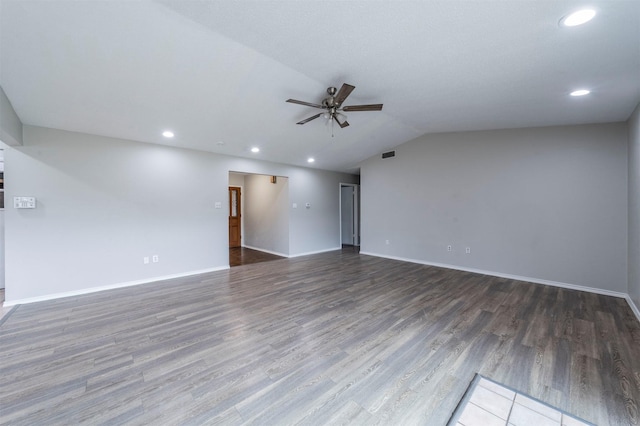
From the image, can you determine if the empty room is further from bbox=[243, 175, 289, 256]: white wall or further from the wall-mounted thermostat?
bbox=[243, 175, 289, 256]: white wall

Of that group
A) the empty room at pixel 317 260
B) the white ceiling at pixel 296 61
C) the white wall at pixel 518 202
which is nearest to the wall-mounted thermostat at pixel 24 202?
the empty room at pixel 317 260

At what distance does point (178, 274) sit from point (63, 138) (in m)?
2.77

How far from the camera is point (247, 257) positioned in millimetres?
6734

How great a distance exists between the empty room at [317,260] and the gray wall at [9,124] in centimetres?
5

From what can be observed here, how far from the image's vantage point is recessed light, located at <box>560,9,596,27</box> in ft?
5.89

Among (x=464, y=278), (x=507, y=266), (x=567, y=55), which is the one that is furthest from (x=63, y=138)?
(x=507, y=266)

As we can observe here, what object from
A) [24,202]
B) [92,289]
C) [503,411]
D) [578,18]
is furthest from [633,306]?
[24,202]

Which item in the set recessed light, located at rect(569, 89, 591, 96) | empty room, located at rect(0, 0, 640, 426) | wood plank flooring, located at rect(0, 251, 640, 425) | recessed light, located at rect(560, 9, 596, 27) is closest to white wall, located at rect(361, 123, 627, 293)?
empty room, located at rect(0, 0, 640, 426)

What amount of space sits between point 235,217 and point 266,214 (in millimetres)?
1606

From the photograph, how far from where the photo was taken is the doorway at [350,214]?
854 cm

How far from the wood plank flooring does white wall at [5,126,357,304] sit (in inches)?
19.9

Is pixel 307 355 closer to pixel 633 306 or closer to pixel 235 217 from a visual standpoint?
pixel 633 306

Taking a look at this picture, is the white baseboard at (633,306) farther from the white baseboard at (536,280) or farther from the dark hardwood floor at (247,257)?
the dark hardwood floor at (247,257)

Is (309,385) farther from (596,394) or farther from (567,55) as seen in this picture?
(567,55)
